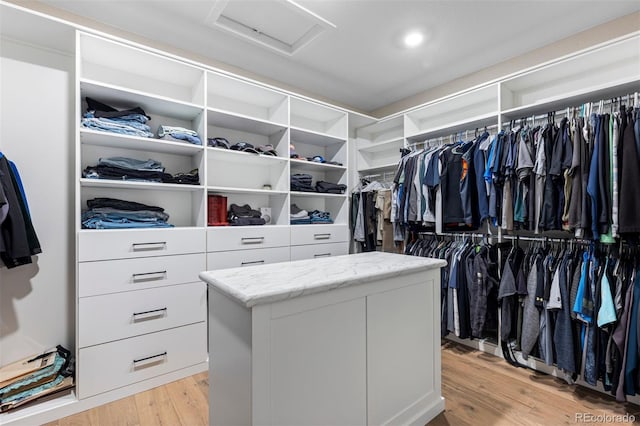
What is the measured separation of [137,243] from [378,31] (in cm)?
A: 237

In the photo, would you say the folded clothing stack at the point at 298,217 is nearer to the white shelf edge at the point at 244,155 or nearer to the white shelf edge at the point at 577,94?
the white shelf edge at the point at 244,155

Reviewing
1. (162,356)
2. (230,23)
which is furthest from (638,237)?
(162,356)

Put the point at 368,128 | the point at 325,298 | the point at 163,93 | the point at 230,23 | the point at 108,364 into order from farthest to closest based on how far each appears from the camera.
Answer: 1. the point at 368,128
2. the point at 163,93
3. the point at 230,23
4. the point at 108,364
5. the point at 325,298

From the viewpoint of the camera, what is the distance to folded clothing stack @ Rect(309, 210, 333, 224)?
10.3ft

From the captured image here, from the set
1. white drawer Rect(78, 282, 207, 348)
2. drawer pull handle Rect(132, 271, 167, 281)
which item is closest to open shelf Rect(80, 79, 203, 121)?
drawer pull handle Rect(132, 271, 167, 281)

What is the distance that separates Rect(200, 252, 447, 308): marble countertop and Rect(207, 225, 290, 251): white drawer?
1004 millimetres

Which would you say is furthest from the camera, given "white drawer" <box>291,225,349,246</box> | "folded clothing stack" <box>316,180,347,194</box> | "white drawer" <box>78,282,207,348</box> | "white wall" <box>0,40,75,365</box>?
"folded clothing stack" <box>316,180,347,194</box>

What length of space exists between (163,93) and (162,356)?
2.09 m

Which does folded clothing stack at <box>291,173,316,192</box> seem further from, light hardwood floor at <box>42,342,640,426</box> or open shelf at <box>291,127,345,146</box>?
light hardwood floor at <box>42,342,640,426</box>

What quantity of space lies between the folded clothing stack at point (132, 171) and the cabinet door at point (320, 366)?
1.68 m

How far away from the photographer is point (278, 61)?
274 centimetres

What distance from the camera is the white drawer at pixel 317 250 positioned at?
9.32 ft

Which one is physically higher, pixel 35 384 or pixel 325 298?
pixel 325 298

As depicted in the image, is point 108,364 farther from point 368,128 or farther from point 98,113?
point 368,128
